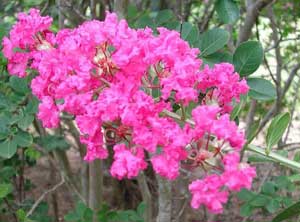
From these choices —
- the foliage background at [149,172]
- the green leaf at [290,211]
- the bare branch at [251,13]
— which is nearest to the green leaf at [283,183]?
the foliage background at [149,172]

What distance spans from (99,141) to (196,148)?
176 mm

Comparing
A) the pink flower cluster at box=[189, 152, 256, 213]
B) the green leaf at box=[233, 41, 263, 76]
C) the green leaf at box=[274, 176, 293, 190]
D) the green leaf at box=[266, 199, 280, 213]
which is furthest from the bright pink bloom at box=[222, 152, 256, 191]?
the green leaf at box=[274, 176, 293, 190]

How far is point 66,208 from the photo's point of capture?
3547 mm

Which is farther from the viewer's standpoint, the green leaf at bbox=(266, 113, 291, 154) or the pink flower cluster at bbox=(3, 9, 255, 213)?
the green leaf at bbox=(266, 113, 291, 154)

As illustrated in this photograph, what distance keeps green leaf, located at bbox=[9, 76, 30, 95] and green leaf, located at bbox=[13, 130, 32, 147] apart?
0.12m

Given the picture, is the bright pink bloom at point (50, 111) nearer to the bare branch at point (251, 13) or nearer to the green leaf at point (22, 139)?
the green leaf at point (22, 139)

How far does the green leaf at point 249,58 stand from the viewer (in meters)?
1.34

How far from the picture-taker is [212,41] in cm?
141

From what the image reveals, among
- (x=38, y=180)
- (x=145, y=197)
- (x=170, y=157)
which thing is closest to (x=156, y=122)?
(x=170, y=157)

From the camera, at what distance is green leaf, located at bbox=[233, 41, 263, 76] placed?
1.34 meters

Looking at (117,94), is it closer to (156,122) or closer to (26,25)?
(156,122)

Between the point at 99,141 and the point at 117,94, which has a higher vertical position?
the point at 117,94

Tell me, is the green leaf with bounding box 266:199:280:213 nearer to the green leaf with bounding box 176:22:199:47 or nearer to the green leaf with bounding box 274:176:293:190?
the green leaf with bounding box 274:176:293:190

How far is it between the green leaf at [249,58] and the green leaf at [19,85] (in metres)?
0.63
